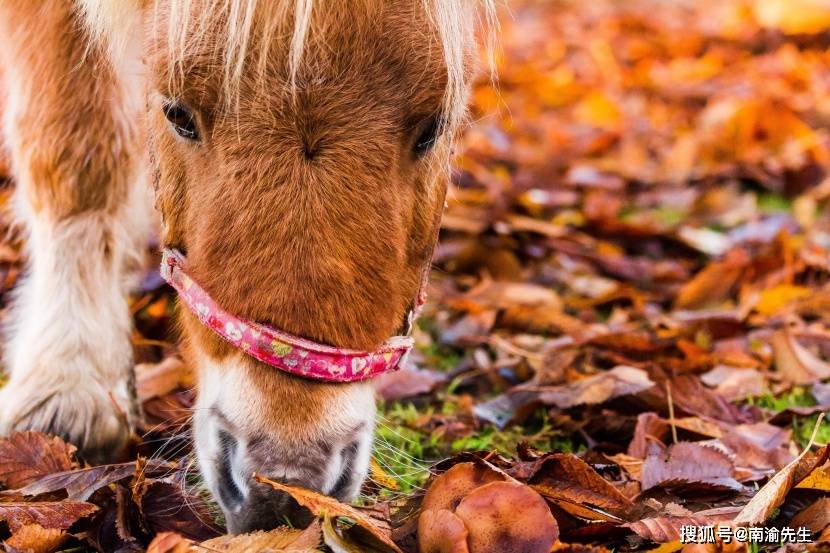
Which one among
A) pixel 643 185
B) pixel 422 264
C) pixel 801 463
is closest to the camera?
pixel 801 463

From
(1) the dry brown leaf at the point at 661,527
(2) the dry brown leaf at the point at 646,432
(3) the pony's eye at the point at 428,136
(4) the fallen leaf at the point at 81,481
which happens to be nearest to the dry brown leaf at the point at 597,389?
(2) the dry brown leaf at the point at 646,432

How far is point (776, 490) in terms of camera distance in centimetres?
216

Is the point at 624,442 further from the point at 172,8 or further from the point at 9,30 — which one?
the point at 9,30

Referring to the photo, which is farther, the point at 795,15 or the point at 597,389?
the point at 795,15

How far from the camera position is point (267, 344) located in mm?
2088

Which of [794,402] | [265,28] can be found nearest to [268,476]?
[265,28]

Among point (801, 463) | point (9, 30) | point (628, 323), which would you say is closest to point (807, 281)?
point (628, 323)

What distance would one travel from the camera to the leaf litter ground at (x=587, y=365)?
2.12 metres

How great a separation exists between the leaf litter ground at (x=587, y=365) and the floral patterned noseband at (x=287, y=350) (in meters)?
0.27

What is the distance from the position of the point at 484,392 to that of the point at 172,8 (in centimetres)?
181

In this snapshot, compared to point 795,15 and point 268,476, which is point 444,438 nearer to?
point 268,476

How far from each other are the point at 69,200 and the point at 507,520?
192 centimetres

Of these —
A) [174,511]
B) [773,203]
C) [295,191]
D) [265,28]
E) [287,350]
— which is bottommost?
[773,203]

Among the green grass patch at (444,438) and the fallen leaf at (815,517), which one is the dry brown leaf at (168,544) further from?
the fallen leaf at (815,517)
